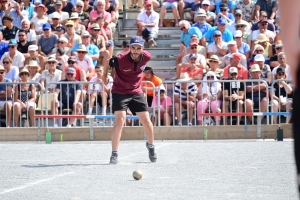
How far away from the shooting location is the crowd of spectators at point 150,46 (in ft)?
60.1

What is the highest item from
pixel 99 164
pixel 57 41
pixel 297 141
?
pixel 57 41

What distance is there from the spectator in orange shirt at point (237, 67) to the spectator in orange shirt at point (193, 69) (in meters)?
0.68

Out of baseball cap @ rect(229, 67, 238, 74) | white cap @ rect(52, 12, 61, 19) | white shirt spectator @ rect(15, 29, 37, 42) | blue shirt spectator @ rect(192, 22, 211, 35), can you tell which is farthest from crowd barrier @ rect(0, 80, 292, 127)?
white cap @ rect(52, 12, 61, 19)

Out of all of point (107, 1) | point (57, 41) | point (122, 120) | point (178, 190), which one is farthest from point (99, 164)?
point (107, 1)

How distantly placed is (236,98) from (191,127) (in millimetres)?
1290

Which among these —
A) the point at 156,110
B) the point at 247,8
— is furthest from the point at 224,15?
the point at 156,110

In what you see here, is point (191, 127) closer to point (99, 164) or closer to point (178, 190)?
point (99, 164)

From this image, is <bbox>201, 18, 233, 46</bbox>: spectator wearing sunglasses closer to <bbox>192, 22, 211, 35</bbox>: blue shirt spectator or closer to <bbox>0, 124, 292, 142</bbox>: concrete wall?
<bbox>192, 22, 211, 35</bbox>: blue shirt spectator

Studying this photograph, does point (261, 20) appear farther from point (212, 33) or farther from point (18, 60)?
point (18, 60)

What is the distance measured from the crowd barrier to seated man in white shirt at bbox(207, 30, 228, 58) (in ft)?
7.32

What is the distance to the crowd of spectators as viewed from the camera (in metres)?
18.3

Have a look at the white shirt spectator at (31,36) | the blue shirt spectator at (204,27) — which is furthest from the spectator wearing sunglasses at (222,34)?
the white shirt spectator at (31,36)

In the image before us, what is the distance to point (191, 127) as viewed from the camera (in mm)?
18125

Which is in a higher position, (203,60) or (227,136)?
(203,60)
